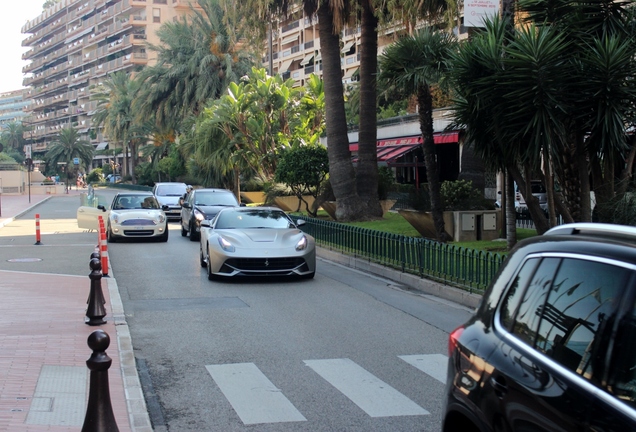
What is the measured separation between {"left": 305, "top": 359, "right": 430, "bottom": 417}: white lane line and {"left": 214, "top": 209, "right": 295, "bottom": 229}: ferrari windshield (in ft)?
24.6

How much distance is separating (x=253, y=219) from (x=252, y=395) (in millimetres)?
9060

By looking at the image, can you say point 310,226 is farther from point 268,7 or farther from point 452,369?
point 452,369

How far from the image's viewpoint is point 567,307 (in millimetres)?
3242

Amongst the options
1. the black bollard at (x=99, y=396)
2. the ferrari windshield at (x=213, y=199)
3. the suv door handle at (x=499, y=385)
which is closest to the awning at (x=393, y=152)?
the ferrari windshield at (x=213, y=199)

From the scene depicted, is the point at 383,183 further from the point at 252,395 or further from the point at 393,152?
the point at 252,395

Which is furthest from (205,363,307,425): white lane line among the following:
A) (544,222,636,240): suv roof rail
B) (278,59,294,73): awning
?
(278,59,294,73): awning

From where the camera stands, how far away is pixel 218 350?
29.5 ft

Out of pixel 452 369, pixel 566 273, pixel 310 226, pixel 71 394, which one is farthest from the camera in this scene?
pixel 310 226

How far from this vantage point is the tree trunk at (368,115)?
972 inches

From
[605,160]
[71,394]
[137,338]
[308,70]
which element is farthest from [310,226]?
[308,70]

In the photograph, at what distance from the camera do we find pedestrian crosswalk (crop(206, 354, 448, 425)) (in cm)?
660

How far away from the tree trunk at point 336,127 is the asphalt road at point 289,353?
1062 centimetres

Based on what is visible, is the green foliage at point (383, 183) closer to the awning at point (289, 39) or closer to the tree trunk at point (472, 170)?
the tree trunk at point (472, 170)

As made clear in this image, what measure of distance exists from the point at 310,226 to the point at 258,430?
1653 centimetres
